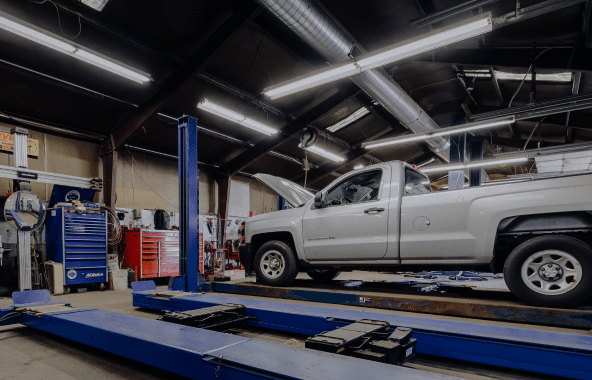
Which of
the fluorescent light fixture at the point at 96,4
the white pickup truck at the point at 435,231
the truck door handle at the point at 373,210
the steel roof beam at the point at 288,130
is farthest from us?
the steel roof beam at the point at 288,130

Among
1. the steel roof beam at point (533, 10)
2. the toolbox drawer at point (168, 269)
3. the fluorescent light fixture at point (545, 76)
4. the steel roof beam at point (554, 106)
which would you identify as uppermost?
the fluorescent light fixture at point (545, 76)

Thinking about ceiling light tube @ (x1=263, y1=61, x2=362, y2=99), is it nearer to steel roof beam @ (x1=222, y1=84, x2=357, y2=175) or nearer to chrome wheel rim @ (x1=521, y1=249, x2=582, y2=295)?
chrome wheel rim @ (x1=521, y1=249, x2=582, y2=295)

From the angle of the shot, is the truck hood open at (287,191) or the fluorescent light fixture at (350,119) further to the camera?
the fluorescent light fixture at (350,119)

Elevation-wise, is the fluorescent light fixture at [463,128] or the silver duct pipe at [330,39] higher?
the silver duct pipe at [330,39]

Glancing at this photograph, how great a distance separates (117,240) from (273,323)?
6937mm

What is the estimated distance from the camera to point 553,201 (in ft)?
9.42

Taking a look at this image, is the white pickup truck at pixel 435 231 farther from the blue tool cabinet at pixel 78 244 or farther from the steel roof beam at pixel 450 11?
the blue tool cabinet at pixel 78 244

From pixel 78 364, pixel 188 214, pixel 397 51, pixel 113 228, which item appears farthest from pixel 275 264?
pixel 113 228

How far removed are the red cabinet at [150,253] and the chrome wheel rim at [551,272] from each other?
835cm

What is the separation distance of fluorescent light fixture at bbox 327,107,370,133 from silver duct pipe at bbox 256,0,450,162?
277 centimetres

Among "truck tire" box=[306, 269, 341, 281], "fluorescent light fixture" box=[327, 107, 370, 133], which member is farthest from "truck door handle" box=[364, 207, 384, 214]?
"fluorescent light fixture" box=[327, 107, 370, 133]

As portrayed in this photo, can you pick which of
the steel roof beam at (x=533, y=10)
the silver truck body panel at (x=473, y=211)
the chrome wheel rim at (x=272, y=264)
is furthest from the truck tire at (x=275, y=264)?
the steel roof beam at (x=533, y=10)

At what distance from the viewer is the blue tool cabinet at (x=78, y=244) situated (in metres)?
7.20

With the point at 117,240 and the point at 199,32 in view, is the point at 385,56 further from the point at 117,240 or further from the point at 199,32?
the point at 117,240
